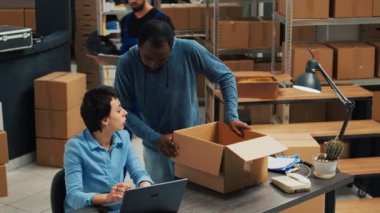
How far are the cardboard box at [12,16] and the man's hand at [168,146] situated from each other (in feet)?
17.2

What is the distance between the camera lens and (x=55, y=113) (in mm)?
Result: 5168

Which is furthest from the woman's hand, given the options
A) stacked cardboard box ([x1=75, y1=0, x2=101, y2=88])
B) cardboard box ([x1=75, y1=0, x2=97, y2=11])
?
cardboard box ([x1=75, y1=0, x2=97, y2=11])

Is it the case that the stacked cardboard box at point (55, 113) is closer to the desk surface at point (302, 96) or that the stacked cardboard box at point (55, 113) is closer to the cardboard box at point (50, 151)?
the cardboard box at point (50, 151)

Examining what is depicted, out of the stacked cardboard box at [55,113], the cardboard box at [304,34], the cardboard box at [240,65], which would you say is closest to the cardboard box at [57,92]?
the stacked cardboard box at [55,113]

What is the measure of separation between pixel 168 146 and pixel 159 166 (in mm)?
395

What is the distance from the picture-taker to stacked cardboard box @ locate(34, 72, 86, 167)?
5.12 metres

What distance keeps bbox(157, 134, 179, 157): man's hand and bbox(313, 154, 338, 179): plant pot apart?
61 cm

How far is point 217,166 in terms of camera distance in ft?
7.98

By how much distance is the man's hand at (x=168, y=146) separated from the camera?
2629mm

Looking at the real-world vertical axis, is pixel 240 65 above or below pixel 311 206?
above

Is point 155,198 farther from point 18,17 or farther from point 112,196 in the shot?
point 18,17

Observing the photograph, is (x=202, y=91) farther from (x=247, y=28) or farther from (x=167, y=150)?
(x=167, y=150)

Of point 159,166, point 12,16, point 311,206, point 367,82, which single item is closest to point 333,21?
point 367,82

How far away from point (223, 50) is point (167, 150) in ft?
10.5
